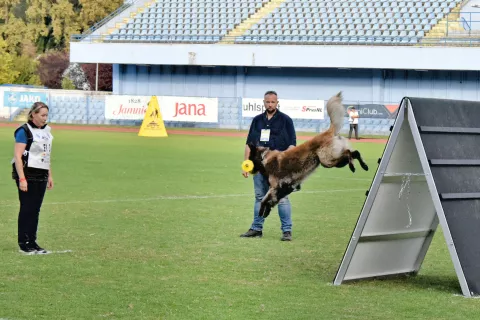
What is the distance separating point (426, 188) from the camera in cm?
998

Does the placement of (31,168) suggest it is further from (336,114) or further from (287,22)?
(287,22)

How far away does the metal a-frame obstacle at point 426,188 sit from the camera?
8.91 m

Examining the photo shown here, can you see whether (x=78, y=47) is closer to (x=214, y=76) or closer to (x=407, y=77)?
(x=214, y=76)

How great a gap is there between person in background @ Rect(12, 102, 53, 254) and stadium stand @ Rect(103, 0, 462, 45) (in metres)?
41.1

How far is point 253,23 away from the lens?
55.9m

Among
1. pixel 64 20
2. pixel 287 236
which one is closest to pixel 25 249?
pixel 287 236

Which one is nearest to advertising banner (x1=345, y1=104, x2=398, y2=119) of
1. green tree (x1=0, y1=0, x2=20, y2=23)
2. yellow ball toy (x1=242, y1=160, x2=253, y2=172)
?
yellow ball toy (x1=242, y1=160, x2=253, y2=172)

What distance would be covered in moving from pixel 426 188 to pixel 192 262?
2.82 meters

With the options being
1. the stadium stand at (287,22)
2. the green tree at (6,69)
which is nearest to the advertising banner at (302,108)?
the stadium stand at (287,22)

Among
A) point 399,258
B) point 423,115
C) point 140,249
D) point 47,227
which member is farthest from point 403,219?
point 47,227

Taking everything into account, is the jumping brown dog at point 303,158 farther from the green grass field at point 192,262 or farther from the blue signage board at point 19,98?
the blue signage board at point 19,98

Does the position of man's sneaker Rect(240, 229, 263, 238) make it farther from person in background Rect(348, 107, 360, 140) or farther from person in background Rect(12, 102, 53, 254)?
person in background Rect(348, 107, 360, 140)

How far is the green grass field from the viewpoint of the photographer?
8.50 meters

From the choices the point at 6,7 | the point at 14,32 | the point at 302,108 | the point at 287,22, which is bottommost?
the point at 302,108
